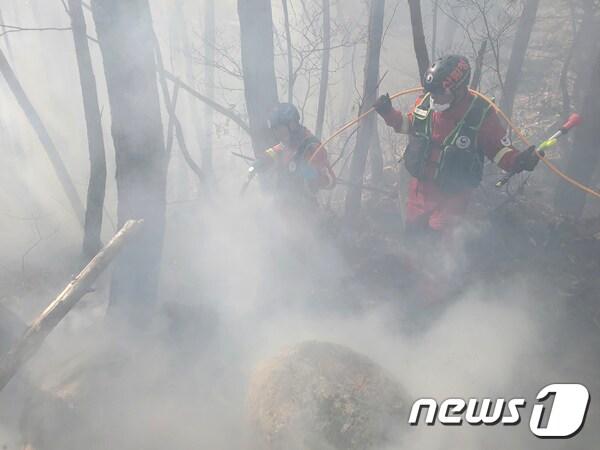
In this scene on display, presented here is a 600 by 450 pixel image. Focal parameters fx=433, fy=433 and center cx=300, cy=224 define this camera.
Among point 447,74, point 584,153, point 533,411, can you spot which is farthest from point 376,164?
point 533,411

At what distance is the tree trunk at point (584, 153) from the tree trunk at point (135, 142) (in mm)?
5938

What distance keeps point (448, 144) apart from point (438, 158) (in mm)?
238

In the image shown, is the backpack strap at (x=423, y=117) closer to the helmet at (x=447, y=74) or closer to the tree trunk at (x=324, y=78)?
the helmet at (x=447, y=74)

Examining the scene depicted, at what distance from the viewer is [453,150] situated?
4.59m

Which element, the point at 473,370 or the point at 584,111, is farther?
the point at 584,111

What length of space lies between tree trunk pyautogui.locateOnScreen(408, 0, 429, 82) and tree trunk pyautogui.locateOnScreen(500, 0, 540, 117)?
3719mm

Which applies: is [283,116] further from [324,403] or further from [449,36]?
[449,36]

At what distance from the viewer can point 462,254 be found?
17.6ft

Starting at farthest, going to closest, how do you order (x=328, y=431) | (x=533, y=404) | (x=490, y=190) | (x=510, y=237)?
(x=490, y=190)
(x=510, y=237)
(x=533, y=404)
(x=328, y=431)

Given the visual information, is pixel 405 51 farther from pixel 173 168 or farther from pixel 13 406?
pixel 13 406

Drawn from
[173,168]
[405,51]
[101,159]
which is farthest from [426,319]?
[405,51]

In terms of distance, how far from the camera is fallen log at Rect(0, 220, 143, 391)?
3.63m

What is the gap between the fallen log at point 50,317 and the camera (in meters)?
Result: 3.63

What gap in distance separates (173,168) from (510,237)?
1229 centimetres
